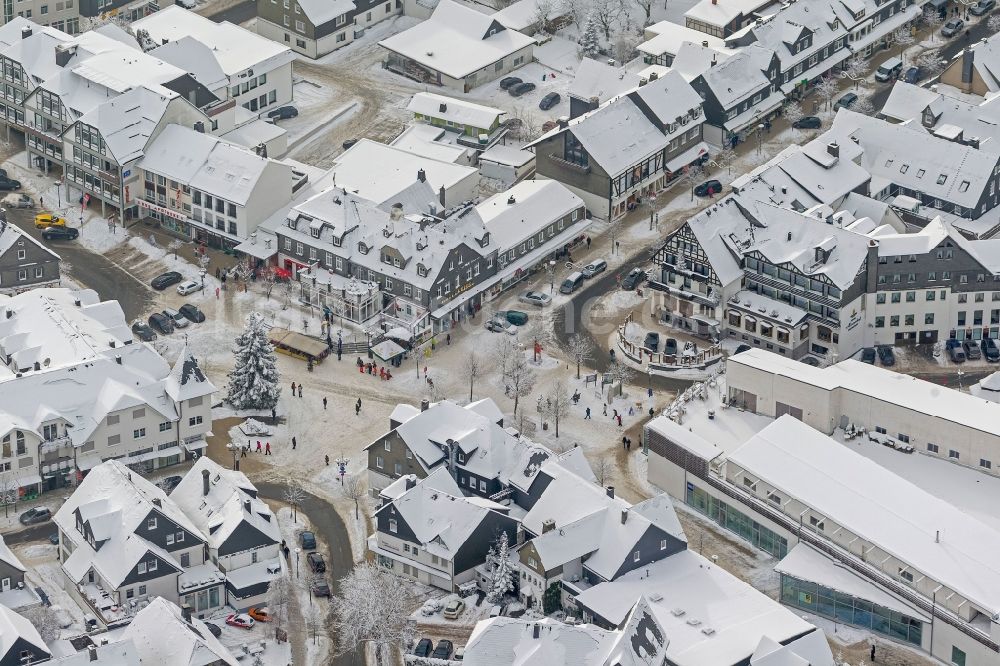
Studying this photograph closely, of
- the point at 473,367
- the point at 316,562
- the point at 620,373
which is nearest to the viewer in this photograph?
the point at 316,562

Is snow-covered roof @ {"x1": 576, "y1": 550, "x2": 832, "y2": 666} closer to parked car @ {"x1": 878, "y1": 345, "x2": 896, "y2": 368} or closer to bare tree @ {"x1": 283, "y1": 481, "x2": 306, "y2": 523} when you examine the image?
bare tree @ {"x1": 283, "y1": 481, "x2": 306, "y2": 523}

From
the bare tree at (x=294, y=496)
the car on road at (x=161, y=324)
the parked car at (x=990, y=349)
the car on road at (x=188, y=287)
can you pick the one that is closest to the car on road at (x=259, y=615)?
the bare tree at (x=294, y=496)

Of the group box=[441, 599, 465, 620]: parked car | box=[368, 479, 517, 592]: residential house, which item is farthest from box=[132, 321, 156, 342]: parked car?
box=[441, 599, 465, 620]: parked car

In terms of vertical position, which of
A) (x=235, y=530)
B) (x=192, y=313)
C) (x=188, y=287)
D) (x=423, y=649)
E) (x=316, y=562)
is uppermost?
(x=235, y=530)

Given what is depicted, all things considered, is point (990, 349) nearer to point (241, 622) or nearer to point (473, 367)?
point (473, 367)

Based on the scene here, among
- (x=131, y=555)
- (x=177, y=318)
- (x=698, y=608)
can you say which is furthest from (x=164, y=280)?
(x=698, y=608)

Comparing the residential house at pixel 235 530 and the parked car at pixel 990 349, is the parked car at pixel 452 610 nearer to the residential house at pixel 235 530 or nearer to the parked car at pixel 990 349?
the residential house at pixel 235 530
